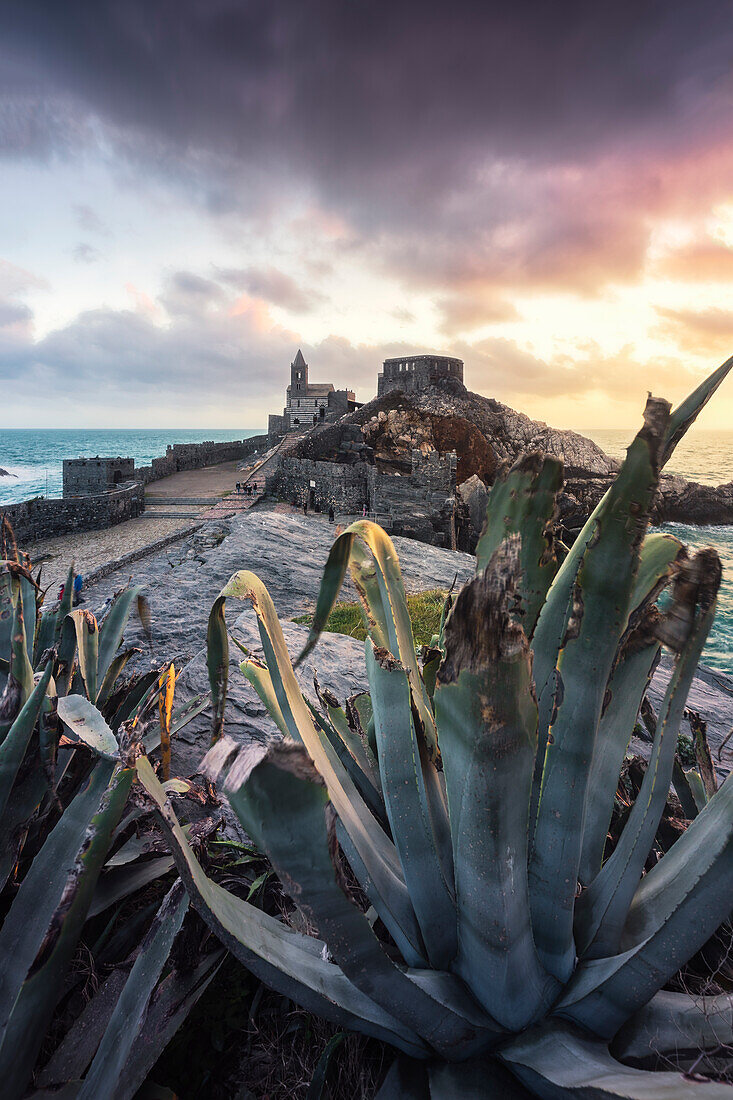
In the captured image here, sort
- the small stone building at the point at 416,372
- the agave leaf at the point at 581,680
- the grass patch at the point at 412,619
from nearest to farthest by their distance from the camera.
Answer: the agave leaf at the point at 581,680 < the grass patch at the point at 412,619 < the small stone building at the point at 416,372

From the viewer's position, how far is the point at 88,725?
3.95 ft

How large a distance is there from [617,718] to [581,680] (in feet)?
1.15

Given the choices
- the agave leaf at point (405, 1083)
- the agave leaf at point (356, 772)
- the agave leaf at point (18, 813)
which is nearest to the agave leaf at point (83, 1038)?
the agave leaf at point (18, 813)

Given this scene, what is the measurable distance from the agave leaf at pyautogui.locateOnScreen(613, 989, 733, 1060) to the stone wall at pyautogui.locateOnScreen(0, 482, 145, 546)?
2638 centimetres

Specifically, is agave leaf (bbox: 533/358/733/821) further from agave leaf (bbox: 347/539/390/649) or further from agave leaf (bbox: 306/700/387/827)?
agave leaf (bbox: 306/700/387/827)

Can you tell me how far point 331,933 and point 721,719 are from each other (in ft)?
9.84

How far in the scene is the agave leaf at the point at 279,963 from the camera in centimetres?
90

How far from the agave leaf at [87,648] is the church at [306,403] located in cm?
4428

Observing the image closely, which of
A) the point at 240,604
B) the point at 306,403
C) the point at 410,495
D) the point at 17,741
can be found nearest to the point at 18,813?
the point at 17,741

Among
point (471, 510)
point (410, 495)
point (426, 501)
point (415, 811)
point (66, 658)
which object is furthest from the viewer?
point (471, 510)

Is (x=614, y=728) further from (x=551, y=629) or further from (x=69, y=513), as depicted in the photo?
(x=69, y=513)

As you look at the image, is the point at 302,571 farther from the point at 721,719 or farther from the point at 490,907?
the point at 490,907

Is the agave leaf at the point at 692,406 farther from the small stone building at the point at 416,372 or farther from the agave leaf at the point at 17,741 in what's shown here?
the small stone building at the point at 416,372

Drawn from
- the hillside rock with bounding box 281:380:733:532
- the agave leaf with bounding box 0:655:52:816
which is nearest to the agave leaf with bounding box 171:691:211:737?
the agave leaf with bounding box 0:655:52:816
